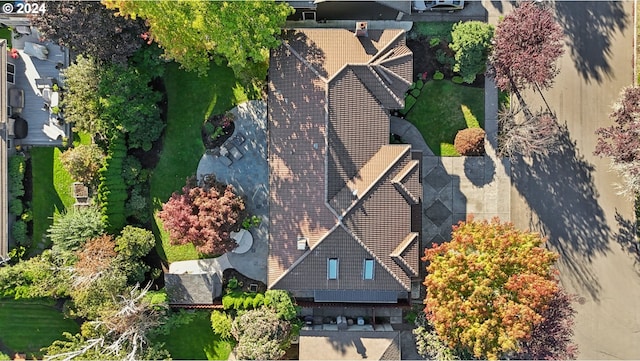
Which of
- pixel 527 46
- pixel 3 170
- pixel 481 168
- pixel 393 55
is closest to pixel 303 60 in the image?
pixel 393 55

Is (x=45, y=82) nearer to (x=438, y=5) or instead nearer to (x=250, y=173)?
(x=250, y=173)

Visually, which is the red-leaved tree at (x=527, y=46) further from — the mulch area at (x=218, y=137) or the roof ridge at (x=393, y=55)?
the mulch area at (x=218, y=137)

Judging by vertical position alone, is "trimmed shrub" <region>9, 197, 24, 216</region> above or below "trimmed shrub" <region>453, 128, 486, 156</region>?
below

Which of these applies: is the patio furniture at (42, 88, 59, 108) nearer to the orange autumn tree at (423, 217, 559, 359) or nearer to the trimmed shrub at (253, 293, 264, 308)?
the trimmed shrub at (253, 293, 264, 308)

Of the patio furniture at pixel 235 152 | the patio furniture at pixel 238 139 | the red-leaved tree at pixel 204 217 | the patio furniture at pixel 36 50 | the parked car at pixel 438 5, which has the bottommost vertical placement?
the red-leaved tree at pixel 204 217

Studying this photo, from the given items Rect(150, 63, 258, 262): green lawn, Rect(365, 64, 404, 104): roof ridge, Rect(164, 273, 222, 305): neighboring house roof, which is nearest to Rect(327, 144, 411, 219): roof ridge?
Rect(365, 64, 404, 104): roof ridge

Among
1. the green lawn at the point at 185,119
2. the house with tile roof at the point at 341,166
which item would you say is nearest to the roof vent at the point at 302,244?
the house with tile roof at the point at 341,166

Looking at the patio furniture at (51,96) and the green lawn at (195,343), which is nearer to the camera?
the patio furniture at (51,96)
